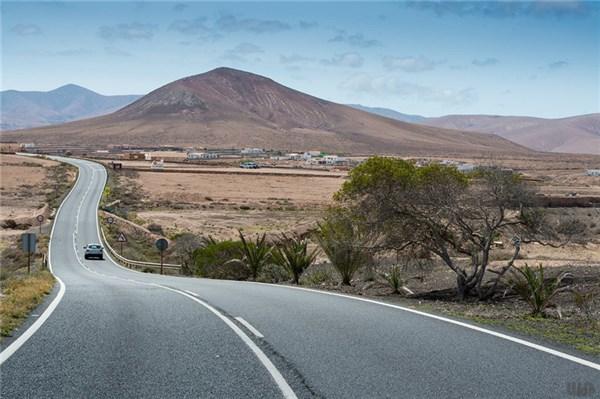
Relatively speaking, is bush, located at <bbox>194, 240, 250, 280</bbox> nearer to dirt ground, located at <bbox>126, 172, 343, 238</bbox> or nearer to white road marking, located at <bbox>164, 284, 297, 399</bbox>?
dirt ground, located at <bbox>126, 172, 343, 238</bbox>

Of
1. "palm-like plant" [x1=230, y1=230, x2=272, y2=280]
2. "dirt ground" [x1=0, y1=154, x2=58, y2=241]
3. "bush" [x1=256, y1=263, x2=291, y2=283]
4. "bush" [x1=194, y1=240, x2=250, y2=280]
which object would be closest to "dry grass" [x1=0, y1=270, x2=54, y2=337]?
"bush" [x1=256, y1=263, x2=291, y2=283]

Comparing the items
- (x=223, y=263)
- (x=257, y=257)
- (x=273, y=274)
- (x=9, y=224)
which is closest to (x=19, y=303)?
(x=273, y=274)

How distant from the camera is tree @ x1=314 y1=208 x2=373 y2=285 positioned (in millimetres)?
19844

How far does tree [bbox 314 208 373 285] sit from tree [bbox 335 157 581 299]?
17.4 inches

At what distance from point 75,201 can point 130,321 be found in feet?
229

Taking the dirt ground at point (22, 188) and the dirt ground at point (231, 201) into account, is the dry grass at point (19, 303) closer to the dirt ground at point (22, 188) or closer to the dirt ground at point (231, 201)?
the dirt ground at point (231, 201)

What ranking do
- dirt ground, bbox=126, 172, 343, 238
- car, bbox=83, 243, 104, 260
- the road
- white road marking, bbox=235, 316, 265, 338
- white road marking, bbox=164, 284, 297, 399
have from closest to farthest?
1. white road marking, bbox=164, 284, 297, 399
2. the road
3. white road marking, bbox=235, 316, 265, 338
4. car, bbox=83, 243, 104, 260
5. dirt ground, bbox=126, 172, 343, 238

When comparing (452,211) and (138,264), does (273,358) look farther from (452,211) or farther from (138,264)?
(138,264)

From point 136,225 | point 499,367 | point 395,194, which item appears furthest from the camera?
point 136,225

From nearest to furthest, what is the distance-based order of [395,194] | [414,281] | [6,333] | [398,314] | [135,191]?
[6,333], [398,314], [395,194], [414,281], [135,191]

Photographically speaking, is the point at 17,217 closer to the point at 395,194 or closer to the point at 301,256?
the point at 301,256

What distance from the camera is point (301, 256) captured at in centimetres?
2400

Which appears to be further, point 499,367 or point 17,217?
point 17,217

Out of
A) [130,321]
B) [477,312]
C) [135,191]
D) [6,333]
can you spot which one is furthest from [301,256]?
[135,191]
